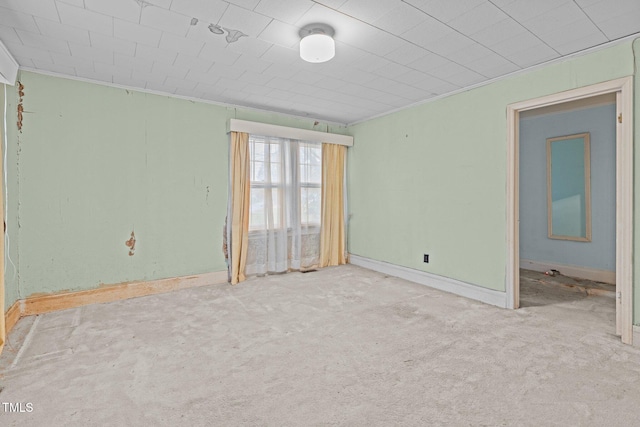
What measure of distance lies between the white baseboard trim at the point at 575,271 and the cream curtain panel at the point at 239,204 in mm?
4344

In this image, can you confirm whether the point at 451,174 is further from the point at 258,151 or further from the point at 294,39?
the point at 258,151

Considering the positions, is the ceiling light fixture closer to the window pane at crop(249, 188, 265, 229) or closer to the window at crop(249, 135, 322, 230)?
the window at crop(249, 135, 322, 230)

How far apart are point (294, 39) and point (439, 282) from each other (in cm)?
307

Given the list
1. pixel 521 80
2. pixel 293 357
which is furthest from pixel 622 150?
pixel 293 357

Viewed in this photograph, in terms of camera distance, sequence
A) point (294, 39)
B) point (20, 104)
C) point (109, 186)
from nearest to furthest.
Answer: point (294, 39) < point (20, 104) < point (109, 186)

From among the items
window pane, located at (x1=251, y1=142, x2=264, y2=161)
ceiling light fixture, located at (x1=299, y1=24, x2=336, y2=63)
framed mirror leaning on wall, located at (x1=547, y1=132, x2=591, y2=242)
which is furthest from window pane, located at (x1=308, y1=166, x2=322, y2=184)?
framed mirror leaning on wall, located at (x1=547, y1=132, x2=591, y2=242)

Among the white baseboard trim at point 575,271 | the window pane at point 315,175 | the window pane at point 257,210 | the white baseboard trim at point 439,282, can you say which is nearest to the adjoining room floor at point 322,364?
the white baseboard trim at point 439,282

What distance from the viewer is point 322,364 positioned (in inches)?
82.7

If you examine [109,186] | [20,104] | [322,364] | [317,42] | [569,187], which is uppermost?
[317,42]

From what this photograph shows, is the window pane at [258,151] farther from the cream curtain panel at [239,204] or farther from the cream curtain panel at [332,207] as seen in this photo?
the cream curtain panel at [332,207]

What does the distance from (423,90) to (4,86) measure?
404 centimetres

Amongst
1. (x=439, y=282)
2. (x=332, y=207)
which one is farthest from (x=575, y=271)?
(x=332, y=207)

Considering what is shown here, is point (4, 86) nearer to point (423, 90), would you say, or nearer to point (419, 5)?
point (419, 5)

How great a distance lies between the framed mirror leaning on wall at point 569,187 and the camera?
168 inches
